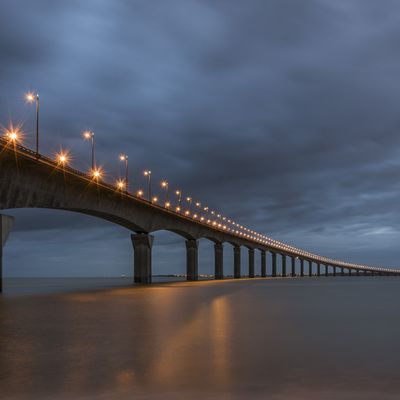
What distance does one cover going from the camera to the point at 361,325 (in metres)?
23.1

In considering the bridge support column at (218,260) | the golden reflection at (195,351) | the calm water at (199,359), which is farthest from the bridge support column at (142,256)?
the golden reflection at (195,351)

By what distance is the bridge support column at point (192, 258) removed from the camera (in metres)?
118

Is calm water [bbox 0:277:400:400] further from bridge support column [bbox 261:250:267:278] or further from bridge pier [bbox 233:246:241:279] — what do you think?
bridge support column [bbox 261:250:267:278]

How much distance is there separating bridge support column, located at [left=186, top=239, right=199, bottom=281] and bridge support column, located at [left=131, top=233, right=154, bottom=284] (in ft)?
87.5

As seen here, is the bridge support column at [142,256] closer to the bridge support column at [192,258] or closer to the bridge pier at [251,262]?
the bridge support column at [192,258]

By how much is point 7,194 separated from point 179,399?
133ft

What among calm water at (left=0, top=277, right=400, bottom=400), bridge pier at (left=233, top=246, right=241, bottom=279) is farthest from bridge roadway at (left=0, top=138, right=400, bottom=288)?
bridge pier at (left=233, top=246, right=241, bottom=279)

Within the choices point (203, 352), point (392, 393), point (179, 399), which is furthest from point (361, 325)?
point (179, 399)

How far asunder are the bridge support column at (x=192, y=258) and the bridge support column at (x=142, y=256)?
2666 centimetres

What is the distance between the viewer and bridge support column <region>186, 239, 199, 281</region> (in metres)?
118

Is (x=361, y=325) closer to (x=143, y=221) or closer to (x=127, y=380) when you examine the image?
(x=127, y=380)

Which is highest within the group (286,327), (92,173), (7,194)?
(92,173)

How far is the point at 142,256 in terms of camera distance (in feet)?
294

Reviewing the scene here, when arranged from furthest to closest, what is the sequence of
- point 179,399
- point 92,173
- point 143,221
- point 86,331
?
1. point 143,221
2. point 92,173
3. point 86,331
4. point 179,399
